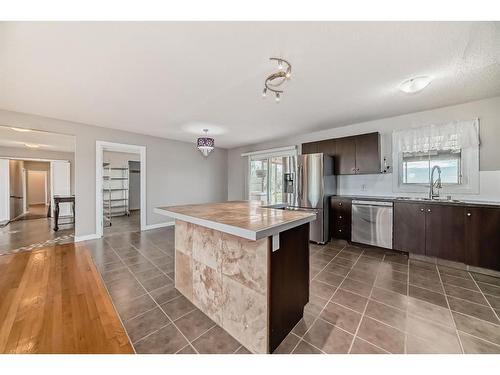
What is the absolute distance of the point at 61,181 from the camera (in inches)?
250

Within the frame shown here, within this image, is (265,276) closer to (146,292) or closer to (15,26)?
(146,292)

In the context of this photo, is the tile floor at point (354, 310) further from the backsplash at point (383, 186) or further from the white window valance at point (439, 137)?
the white window valance at point (439, 137)

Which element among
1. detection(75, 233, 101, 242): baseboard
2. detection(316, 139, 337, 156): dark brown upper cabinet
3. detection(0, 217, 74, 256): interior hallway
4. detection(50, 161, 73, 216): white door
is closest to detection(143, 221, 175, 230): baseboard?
detection(75, 233, 101, 242): baseboard

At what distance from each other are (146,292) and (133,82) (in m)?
2.38

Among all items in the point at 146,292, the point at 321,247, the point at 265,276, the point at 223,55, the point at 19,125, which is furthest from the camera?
the point at 321,247

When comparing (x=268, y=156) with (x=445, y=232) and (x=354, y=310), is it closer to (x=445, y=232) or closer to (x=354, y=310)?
(x=445, y=232)

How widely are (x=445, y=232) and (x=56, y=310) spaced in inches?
179

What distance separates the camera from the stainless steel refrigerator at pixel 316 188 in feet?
12.0

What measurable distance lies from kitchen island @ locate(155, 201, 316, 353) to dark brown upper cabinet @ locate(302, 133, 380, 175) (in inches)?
98.7

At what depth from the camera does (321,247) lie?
3.53 metres

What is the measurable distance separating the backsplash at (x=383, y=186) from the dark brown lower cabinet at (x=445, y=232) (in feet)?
1.88

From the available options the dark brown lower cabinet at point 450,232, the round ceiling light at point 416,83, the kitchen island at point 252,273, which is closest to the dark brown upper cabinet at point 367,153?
the dark brown lower cabinet at point 450,232

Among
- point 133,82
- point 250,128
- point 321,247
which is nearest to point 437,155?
point 321,247

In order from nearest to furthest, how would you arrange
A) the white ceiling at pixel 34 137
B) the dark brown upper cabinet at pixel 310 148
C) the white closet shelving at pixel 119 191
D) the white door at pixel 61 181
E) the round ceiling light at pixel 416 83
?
the round ceiling light at pixel 416 83 → the dark brown upper cabinet at pixel 310 148 → the white ceiling at pixel 34 137 → the white door at pixel 61 181 → the white closet shelving at pixel 119 191
